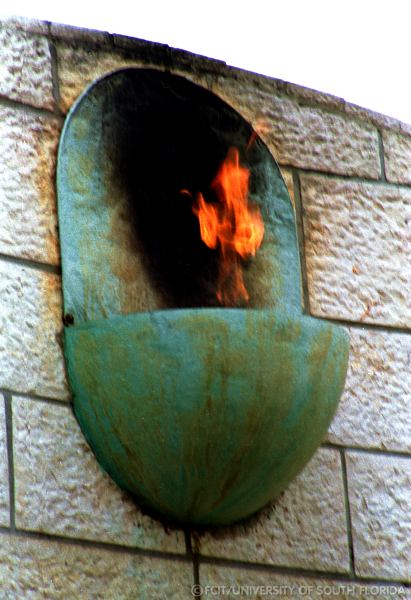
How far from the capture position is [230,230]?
13.5ft

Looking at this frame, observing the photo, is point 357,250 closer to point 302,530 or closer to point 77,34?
point 302,530

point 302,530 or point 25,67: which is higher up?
point 25,67

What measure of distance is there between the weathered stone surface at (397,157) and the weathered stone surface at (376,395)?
482mm

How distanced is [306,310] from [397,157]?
613 millimetres

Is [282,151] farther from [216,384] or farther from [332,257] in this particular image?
[216,384]

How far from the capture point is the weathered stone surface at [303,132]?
169 inches

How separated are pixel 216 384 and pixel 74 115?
83 cm

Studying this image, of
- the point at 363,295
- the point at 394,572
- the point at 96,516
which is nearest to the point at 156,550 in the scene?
the point at 96,516

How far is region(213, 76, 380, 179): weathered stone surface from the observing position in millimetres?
4281

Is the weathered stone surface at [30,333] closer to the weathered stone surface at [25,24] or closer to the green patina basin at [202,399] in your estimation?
the green patina basin at [202,399]

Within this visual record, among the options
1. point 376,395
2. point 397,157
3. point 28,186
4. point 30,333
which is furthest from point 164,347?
point 397,157

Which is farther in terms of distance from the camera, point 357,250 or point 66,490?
point 357,250

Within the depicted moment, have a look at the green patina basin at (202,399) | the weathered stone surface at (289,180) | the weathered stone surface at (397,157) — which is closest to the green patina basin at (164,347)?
the green patina basin at (202,399)

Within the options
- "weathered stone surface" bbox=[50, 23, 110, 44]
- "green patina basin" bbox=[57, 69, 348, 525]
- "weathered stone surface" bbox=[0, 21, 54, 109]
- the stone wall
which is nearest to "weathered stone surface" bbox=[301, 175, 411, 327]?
the stone wall
